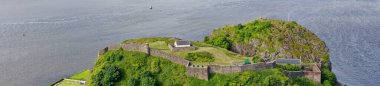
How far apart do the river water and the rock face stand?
5.48 metres

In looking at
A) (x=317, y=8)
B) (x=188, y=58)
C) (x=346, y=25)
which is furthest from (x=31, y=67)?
(x=317, y=8)

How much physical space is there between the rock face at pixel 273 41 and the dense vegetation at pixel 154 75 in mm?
22133

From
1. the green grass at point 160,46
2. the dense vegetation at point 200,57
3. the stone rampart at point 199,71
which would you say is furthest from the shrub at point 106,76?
the stone rampart at point 199,71

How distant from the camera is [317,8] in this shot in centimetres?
12362

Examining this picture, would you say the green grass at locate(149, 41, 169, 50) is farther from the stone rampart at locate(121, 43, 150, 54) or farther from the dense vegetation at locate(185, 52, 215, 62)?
the dense vegetation at locate(185, 52, 215, 62)

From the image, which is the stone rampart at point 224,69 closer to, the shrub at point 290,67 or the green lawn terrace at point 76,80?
the shrub at point 290,67

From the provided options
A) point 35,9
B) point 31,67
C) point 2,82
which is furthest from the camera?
point 35,9

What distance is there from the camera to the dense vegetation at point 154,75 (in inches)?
1983

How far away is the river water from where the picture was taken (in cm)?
8356

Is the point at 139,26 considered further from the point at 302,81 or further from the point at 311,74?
the point at 302,81

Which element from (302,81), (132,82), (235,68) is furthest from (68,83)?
(302,81)

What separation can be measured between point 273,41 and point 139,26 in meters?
41.8

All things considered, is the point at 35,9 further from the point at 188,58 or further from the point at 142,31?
the point at 188,58

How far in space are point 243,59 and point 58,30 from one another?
6513cm
